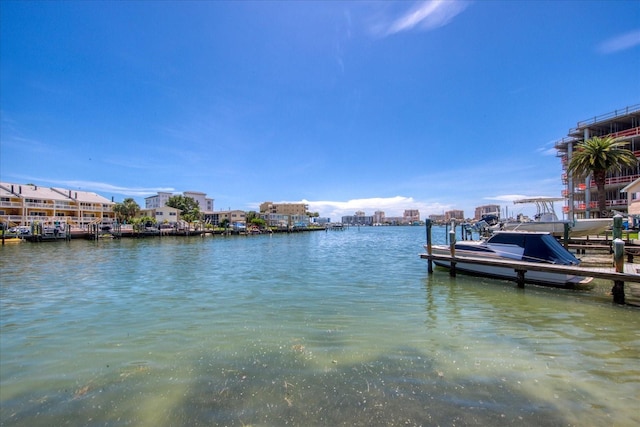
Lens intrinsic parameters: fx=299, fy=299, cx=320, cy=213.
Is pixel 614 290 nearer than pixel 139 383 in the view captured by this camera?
No

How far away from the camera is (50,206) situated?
7788cm

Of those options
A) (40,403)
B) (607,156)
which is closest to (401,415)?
(40,403)

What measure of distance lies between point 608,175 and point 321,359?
61921 millimetres

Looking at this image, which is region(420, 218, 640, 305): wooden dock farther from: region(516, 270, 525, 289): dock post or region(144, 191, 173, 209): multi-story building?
region(144, 191, 173, 209): multi-story building

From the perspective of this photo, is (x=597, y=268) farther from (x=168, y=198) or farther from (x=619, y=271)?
(x=168, y=198)

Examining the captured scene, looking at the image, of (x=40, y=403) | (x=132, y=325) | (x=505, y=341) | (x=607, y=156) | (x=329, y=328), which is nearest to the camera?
(x=40, y=403)

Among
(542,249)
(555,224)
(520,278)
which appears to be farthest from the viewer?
(555,224)

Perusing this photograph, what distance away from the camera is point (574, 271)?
12.7m

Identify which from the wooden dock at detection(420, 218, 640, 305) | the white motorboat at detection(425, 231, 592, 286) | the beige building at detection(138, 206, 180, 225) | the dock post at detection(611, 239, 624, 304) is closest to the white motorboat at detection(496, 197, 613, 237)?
the wooden dock at detection(420, 218, 640, 305)

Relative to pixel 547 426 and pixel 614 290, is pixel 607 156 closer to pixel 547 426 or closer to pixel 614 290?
pixel 614 290

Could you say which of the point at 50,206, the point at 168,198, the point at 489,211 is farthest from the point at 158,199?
the point at 489,211

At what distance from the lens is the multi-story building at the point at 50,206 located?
70.7 metres

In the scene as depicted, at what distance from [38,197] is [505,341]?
334 feet

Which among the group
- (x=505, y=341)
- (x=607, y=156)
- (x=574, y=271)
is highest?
(x=607, y=156)
